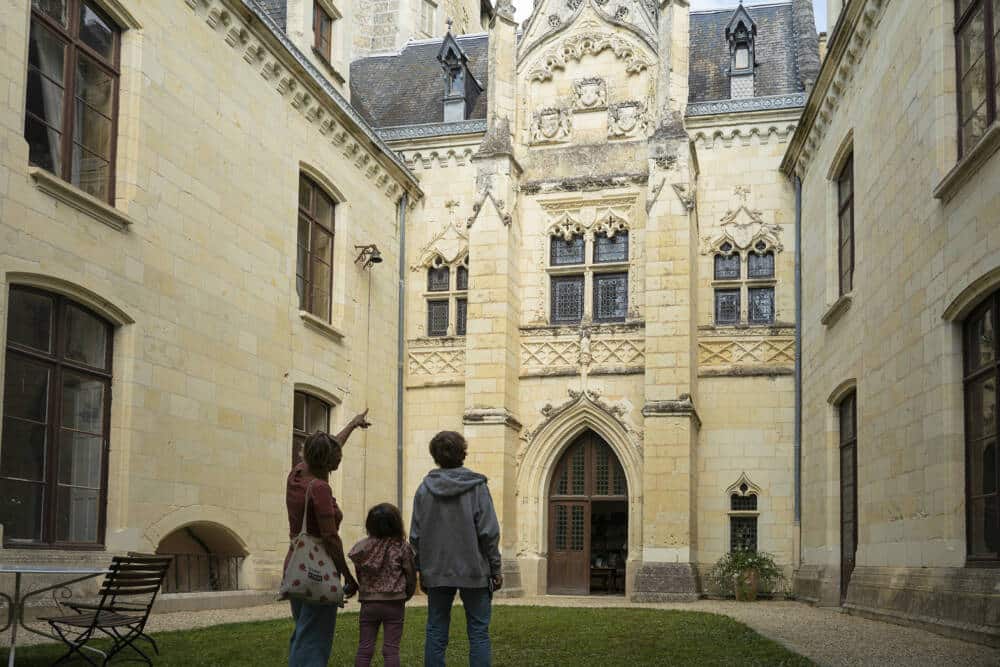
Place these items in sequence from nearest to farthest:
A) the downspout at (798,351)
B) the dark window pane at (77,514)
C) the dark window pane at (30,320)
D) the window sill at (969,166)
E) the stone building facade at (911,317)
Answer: the window sill at (969,166) → the stone building facade at (911,317) → the dark window pane at (30,320) → the dark window pane at (77,514) → the downspout at (798,351)

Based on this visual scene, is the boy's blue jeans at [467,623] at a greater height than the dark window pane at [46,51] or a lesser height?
lesser

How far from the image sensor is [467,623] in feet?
18.9

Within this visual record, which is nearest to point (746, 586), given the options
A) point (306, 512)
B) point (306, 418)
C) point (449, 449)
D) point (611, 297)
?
point (611, 297)

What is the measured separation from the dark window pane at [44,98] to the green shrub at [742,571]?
11.0 metres

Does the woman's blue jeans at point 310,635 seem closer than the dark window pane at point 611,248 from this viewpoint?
Yes

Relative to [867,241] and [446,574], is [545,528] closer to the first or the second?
[867,241]

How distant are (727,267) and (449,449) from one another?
13257 millimetres

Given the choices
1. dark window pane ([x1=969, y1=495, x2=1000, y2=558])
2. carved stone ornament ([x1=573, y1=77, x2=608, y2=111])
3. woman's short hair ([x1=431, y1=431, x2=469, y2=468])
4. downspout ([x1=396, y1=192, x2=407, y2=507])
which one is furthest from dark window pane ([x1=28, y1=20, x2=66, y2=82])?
carved stone ornament ([x1=573, y1=77, x2=608, y2=111])

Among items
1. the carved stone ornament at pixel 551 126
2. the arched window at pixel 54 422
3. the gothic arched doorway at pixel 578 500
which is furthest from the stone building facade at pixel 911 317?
the arched window at pixel 54 422

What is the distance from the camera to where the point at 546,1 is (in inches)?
763

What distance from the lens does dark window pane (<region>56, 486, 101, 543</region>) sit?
33.2ft

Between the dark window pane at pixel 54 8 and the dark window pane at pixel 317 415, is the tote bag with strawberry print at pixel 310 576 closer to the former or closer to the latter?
the dark window pane at pixel 54 8

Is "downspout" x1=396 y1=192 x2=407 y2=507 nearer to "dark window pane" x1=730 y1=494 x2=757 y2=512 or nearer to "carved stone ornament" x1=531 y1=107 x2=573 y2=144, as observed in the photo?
"carved stone ornament" x1=531 y1=107 x2=573 y2=144

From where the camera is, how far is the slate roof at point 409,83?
2086 cm
